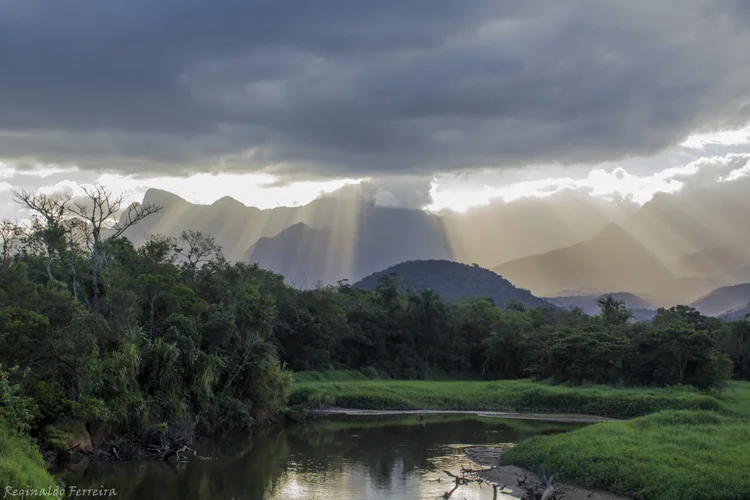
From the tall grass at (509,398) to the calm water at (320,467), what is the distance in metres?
8.27

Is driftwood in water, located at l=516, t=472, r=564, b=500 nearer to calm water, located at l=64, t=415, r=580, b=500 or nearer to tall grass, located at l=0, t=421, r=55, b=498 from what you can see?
calm water, located at l=64, t=415, r=580, b=500

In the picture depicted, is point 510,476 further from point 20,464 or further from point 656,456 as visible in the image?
point 20,464

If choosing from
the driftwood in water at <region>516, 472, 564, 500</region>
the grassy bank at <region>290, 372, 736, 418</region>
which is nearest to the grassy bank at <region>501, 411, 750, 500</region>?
the driftwood in water at <region>516, 472, 564, 500</region>

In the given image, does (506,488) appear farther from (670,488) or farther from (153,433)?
(153,433)

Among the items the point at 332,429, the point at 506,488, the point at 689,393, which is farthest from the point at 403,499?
the point at 689,393

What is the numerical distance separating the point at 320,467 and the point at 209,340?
14286 mm

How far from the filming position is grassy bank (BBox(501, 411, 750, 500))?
82.7 ft

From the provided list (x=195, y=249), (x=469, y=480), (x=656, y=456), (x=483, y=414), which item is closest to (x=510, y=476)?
(x=469, y=480)

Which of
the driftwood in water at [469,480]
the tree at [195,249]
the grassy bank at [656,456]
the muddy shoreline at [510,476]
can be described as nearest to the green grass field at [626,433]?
the grassy bank at [656,456]

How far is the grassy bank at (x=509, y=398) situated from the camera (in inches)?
2152

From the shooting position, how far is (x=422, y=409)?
5997cm

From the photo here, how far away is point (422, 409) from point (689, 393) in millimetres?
21906

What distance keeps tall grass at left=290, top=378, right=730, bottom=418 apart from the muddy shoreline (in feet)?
61.6

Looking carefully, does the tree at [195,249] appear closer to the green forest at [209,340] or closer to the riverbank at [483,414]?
the green forest at [209,340]
